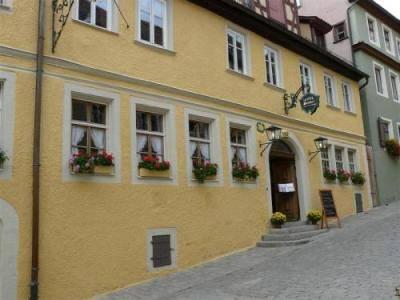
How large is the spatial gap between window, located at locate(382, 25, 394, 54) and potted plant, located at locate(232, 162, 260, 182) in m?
14.0

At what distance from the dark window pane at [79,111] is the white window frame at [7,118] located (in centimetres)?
134

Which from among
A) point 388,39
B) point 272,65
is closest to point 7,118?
point 272,65

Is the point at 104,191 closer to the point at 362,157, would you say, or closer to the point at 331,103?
the point at 331,103

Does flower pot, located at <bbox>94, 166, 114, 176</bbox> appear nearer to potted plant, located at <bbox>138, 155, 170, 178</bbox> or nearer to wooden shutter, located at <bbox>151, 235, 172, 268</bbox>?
potted plant, located at <bbox>138, 155, 170, 178</bbox>

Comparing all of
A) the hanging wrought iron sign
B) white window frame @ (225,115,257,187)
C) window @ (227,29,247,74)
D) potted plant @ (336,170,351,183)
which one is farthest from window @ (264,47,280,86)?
potted plant @ (336,170,351,183)

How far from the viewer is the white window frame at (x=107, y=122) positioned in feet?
27.8

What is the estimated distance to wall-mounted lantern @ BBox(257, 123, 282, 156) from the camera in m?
12.8

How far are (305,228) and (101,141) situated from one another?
660cm

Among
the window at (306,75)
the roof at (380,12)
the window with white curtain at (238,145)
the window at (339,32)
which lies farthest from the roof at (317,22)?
the window with white curtain at (238,145)

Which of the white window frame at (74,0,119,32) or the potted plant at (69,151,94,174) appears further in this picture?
the white window frame at (74,0,119,32)

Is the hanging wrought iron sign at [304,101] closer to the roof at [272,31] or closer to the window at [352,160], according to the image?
the roof at [272,31]

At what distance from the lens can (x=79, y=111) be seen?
30.0ft

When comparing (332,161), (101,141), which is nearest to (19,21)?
(101,141)

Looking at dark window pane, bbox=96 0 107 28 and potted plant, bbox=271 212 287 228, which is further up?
dark window pane, bbox=96 0 107 28
